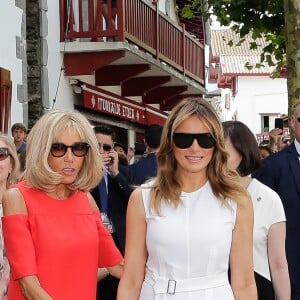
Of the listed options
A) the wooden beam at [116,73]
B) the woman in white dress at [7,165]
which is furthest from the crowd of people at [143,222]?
the wooden beam at [116,73]

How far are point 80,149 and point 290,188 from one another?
217 centimetres

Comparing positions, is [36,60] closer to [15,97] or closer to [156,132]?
[15,97]

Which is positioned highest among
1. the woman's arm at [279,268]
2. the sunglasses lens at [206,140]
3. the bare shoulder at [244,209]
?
the sunglasses lens at [206,140]

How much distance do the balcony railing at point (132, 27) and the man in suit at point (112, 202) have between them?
26.6ft

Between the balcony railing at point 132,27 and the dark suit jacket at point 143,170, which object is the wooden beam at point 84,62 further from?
the dark suit jacket at point 143,170

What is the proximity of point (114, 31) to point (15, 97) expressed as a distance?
2.68 metres

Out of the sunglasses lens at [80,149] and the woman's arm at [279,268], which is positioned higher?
the sunglasses lens at [80,149]

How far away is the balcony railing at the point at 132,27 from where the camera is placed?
14.7m

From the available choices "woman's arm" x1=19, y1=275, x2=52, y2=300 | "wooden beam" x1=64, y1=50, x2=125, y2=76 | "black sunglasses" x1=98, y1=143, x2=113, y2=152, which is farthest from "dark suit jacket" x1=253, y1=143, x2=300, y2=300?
"wooden beam" x1=64, y1=50, x2=125, y2=76

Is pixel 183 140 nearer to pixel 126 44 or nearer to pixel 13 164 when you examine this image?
pixel 13 164

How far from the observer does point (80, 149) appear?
430 cm

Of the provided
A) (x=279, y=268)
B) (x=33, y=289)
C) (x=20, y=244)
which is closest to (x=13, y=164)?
(x=20, y=244)

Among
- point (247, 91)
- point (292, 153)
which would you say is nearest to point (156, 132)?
point (292, 153)

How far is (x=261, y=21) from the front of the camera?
14453 millimetres
